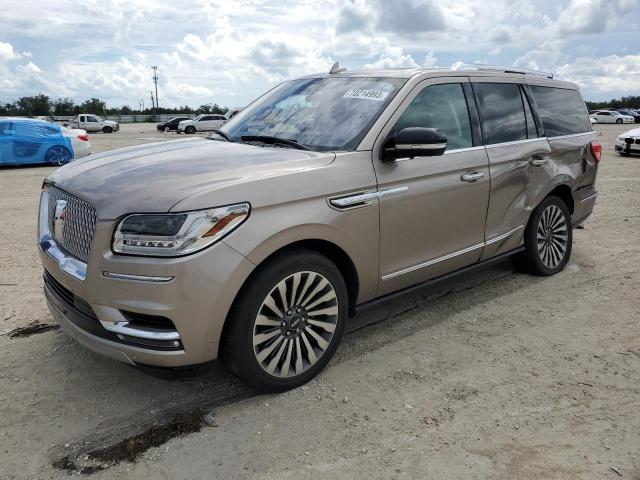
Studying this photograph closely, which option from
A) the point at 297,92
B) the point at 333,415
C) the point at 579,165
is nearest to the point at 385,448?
the point at 333,415

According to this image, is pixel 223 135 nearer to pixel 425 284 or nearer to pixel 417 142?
pixel 417 142

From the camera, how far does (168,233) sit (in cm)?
271

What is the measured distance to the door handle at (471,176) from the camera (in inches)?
161

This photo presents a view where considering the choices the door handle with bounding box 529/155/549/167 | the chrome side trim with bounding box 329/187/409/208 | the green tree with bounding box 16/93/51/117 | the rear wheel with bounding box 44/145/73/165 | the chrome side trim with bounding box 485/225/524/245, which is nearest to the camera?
the chrome side trim with bounding box 329/187/409/208

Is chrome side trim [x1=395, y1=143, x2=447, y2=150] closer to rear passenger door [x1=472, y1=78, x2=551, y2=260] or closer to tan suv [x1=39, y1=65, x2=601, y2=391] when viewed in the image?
tan suv [x1=39, y1=65, x2=601, y2=391]

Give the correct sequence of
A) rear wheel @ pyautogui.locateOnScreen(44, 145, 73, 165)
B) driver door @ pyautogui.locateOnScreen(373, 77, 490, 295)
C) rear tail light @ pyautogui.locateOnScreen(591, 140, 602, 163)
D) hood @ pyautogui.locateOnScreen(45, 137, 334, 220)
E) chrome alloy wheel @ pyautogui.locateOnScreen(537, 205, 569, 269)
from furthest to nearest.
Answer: rear wheel @ pyautogui.locateOnScreen(44, 145, 73, 165) → rear tail light @ pyautogui.locateOnScreen(591, 140, 602, 163) → chrome alloy wheel @ pyautogui.locateOnScreen(537, 205, 569, 269) → driver door @ pyautogui.locateOnScreen(373, 77, 490, 295) → hood @ pyautogui.locateOnScreen(45, 137, 334, 220)

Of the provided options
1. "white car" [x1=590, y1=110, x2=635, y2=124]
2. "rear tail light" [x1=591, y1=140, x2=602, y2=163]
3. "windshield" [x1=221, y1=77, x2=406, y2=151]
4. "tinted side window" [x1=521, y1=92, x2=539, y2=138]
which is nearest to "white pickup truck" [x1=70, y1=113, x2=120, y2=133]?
"white car" [x1=590, y1=110, x2=635, y2=124]

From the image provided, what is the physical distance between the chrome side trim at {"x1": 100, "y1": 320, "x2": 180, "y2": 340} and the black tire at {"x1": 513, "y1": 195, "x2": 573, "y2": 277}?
139 inches

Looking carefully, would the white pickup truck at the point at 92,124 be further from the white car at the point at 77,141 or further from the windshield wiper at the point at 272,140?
the windshield wiper at the point at 272,140

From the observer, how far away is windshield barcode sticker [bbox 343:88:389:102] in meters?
3.81

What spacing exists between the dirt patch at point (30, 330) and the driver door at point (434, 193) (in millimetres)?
2494

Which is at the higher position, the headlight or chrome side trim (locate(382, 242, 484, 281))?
the headlight

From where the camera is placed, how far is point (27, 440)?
2.87 metres

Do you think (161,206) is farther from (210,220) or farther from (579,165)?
(579,165)
